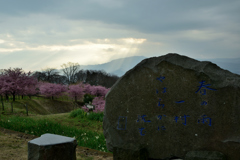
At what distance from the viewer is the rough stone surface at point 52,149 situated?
4508mm

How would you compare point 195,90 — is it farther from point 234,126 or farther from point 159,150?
point 159,150

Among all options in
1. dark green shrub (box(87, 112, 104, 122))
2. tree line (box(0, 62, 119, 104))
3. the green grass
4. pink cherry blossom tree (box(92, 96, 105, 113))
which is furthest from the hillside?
the green grass

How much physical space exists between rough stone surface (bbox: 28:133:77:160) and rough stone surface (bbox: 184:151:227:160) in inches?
93.3

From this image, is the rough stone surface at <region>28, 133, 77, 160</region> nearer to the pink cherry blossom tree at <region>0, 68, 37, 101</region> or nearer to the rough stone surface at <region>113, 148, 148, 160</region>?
the rough stone surface at <region>113, 148, 148, 160</region>

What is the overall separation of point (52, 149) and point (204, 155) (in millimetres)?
2960

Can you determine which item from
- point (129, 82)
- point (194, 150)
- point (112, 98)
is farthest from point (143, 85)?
point (194, 150)

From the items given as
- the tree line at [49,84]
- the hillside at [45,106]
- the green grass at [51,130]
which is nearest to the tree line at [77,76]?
the tree line at [49,84]

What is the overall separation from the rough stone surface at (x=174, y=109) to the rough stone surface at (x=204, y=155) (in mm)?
86

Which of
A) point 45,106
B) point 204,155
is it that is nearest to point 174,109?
point 204,155

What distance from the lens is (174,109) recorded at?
4395 millimetres

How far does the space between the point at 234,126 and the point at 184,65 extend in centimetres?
143

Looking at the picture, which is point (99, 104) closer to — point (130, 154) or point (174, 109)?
point (130, 154)

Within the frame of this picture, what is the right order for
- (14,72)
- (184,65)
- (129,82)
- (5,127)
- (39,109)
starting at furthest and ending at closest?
1. (39,109)
2. (14,72)
3. (5,127)
4. (129,82)
5. (184,65)

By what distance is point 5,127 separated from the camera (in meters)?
9.57
